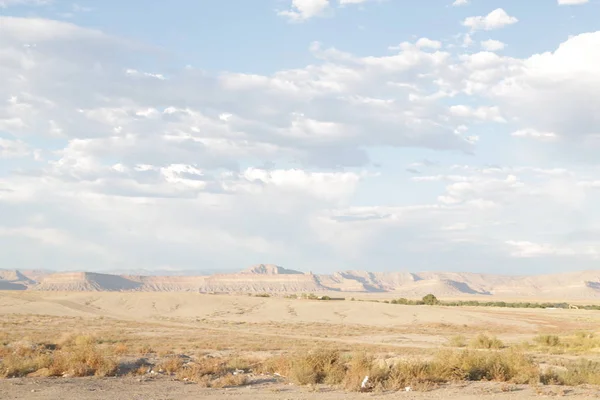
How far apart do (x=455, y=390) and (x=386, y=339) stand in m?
25.9

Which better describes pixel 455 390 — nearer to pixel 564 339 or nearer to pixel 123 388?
pixel 123 388

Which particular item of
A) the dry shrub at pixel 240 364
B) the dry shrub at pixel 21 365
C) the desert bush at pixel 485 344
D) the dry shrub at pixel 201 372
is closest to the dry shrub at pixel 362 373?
the dry shrub at pixel 201 372

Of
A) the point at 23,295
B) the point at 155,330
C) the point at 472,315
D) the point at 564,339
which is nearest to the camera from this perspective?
the point at 564,339

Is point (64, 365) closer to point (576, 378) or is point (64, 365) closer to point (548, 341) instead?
point (576, 378)

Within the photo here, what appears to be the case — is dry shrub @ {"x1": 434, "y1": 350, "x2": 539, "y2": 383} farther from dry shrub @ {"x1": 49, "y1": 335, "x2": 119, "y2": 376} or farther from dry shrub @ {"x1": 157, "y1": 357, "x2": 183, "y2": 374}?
dry shrub @ {"x1": 49, "y1": 335, "x2": 119, "y2": 376}

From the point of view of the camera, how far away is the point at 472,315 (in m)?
72.4

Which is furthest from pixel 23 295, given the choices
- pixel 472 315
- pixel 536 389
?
pixel 536 389

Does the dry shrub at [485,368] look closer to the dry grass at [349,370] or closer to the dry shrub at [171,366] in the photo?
the dry grass at [349,370]

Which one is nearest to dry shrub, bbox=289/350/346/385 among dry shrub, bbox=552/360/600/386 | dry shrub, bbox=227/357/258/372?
dry shrub, bbox=227/357/258/372

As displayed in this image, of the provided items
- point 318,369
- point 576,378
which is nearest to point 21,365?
point 318,369

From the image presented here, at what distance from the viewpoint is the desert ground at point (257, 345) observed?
1802cm

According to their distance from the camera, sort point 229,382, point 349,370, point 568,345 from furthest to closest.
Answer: point 568,345 < point 349,370 < point 229,382

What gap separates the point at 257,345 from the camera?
35969 millimetres

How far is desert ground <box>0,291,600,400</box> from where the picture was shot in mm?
18016
